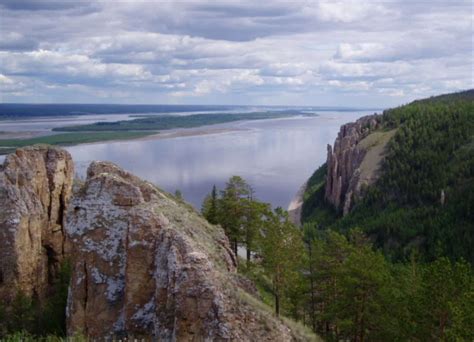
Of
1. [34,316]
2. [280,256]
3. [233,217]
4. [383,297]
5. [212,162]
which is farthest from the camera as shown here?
[212,162]

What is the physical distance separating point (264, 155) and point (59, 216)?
132 m

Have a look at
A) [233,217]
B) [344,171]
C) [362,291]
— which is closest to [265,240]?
[362,291]

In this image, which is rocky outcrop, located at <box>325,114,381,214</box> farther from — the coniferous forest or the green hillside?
the coniferous forest

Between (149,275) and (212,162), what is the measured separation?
122211 mm

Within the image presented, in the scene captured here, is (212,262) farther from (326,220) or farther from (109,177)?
(326,220)

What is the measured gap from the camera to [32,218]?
2684 cm

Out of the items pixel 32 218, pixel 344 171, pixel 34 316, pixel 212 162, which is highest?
pixel 32 218

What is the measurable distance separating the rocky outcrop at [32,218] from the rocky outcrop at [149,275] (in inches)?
281

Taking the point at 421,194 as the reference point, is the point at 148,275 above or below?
above

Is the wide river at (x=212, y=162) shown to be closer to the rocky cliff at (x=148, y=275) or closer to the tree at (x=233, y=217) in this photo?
the tree at (x=233, y=217)

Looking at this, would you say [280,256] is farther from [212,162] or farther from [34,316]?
[212,162]

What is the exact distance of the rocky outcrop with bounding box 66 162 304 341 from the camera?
54.3 ft

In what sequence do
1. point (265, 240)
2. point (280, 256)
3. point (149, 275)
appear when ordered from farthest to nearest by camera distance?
point (265, 240), point (280, 256), point (149, 275)

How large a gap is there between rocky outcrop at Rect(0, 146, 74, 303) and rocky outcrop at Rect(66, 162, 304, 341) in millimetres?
7141
